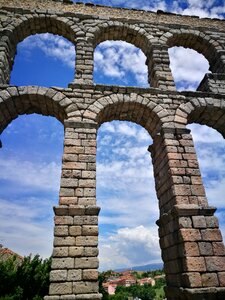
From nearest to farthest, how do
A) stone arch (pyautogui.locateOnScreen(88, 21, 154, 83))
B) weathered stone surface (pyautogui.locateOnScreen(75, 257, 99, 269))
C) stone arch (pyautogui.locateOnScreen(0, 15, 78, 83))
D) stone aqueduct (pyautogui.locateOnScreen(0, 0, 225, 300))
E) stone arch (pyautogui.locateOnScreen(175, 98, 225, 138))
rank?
weathered stone surface (pyautogui.locateOnScreen(75, 257, 99, 269)) < stone aqueduct (pyautogui.locateOnScreen(0, 0, 225, 300)) < stone arch (pyautogui.locateOnScreen(175, 98, 225, 138)) < stone arch (pyautogui.locateOnScreen(0, 15, 78, 83)) < stone arch (pyautogui.locateOnScreen(88, 21, 154, 83))

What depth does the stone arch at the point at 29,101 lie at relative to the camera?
734 cm

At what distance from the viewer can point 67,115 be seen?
7207mm

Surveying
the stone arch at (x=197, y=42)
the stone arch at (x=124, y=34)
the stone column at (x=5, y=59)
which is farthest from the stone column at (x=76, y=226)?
the stone arch at (x=197, y=42)

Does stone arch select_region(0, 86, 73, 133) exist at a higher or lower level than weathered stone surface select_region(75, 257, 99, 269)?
higher

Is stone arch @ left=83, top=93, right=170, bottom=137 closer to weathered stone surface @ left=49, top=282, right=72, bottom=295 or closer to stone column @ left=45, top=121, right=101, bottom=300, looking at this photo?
stone column @ left=45, top=121, right=101, bottom=300

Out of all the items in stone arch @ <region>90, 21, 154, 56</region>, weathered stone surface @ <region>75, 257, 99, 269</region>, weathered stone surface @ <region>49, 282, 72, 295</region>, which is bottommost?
weathered stone surface @ <region>49, 282, 72, 295</region>

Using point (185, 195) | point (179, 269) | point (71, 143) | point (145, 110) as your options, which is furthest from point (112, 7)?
point (179, 269)

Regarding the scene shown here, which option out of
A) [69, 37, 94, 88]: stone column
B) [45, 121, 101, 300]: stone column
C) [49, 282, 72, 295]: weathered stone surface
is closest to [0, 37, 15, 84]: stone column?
[69, 37, 94, 88]: stone column

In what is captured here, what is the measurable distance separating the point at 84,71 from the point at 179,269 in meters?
6.43

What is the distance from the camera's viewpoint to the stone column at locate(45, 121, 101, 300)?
501cm

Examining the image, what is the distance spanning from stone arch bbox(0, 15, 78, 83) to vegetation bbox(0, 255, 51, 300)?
328 inches

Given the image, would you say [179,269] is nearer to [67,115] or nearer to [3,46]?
[67,115]

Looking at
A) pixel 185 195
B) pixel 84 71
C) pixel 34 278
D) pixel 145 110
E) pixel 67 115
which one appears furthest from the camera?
pixel 34 278

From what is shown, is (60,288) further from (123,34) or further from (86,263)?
(123,34)
